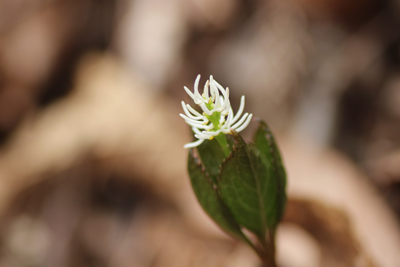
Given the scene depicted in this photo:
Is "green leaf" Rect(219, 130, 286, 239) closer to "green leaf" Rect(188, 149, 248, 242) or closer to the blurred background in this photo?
"green leaf" Rect(188, 149, 248, 242)

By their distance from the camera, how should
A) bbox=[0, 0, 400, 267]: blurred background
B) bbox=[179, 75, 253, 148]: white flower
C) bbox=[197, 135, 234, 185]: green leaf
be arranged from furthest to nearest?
bbox=[0, 0, 400, 267]: blurred background
bbox=[197, 135, 234, 185]: green leaf
bbox=[179, 75, 253, 148]: white flower

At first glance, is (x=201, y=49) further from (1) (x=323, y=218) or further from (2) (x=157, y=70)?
(1) (x=323, y=218)

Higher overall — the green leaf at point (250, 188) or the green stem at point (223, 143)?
the green stem at point (223, 143)

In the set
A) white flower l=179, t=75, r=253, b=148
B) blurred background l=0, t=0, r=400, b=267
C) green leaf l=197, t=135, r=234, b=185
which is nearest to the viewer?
white flower l=179, t=75, r=253, b=148

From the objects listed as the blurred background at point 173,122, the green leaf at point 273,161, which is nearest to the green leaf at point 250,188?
the green leaf at point 273,161

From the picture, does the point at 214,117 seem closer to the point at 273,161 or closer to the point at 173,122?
the point at 273,161

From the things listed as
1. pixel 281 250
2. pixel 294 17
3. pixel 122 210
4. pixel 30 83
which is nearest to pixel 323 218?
pixel 281 250

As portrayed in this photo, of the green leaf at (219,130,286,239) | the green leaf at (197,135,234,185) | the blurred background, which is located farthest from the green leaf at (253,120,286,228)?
the blurred background

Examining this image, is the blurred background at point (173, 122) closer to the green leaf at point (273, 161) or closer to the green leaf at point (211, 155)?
the green leaf at point (273, 161)

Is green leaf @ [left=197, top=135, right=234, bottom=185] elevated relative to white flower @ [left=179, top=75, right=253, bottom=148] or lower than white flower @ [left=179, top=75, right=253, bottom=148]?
lower
